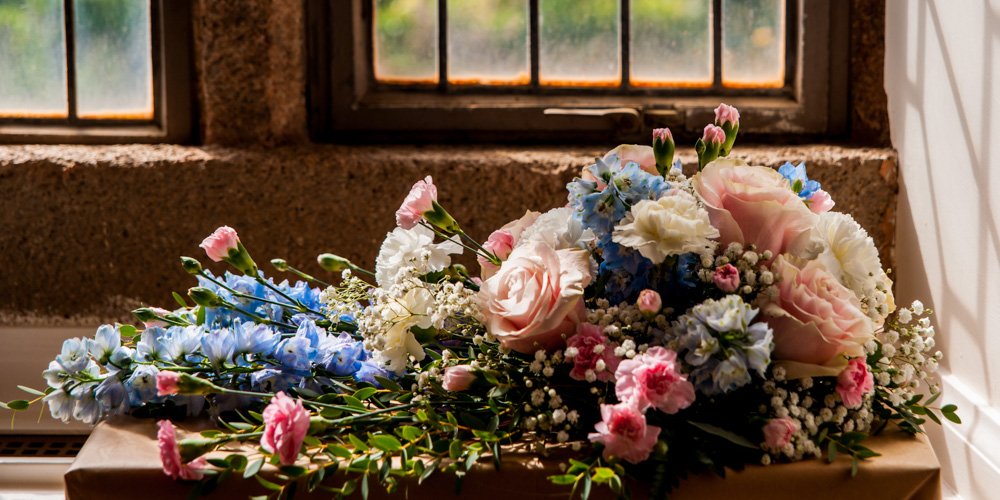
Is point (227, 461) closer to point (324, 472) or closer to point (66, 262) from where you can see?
point (324, 472)

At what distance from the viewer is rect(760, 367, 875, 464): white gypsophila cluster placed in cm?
73

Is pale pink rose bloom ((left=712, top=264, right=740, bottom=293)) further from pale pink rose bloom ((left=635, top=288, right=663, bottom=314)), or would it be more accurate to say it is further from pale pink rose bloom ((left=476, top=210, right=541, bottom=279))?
pale pink rose bloom ((left=476, top=210, right=541, bottom=279))

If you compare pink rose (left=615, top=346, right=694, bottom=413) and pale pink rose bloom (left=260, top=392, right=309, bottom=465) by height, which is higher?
pink rose (left=615, top=346, right=694, bottom=413)

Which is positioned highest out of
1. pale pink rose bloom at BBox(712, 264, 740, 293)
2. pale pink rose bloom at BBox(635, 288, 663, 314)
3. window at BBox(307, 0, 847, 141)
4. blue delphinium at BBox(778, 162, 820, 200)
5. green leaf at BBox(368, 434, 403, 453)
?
window at BBox(307, 0, 847, 141)

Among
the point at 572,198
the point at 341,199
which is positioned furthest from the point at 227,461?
the point at 341,199

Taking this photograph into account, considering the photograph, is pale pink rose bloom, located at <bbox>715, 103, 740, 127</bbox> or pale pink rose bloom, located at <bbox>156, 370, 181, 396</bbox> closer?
pale pink rose bloom, located at <bbox>156, 370, 181, 396</bbox>

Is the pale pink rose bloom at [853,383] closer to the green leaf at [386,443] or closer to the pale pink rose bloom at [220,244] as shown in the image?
the green leaf at [386,443]

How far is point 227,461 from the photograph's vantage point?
28.1 inches

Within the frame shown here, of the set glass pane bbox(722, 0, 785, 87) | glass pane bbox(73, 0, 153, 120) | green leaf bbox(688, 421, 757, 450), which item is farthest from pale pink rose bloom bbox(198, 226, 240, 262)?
glass pane bbox(722, 0, 785, 87)

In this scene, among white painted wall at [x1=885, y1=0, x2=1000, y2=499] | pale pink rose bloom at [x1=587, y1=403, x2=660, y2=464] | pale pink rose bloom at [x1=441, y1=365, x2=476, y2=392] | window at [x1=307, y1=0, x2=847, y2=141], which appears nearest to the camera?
pale pink rose bloom at [x1=587, y1=403, x2=660, y2=464]

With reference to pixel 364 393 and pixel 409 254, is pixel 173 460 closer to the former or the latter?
pixel 364 393

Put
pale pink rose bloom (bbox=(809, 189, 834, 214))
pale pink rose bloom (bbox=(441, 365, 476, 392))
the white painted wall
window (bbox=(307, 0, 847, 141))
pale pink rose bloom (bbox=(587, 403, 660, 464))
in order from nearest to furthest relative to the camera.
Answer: pale pink rose bloom (bbox=(587, 403, 660, 464)) → pale pink rose bloom (bbox=(441, 365, 476, 392)) → pale pink rose bloom (bbox=(809, 189, 834, 214)) → the white painted wall → window (bbox=(307, 0, 847, 141))

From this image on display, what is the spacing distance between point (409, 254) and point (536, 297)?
188mm

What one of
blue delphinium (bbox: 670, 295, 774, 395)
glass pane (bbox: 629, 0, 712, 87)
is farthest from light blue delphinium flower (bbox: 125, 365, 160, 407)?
glass pane (bbox: 629, 0, 712, 87)
